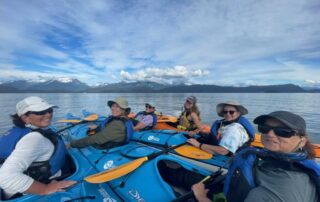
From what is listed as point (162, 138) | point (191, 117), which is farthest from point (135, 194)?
point (191, 117)

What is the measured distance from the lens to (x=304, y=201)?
1596 millimetres

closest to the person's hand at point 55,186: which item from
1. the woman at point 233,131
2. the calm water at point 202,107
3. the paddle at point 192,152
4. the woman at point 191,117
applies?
the paddle at point 192,152

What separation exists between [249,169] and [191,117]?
5717 mm

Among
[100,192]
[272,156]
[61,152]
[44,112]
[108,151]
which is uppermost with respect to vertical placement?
Answer: [44,112]

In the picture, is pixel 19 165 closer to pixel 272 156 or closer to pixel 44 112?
pixel 44 112

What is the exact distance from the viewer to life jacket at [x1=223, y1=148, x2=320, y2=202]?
5.56 ft

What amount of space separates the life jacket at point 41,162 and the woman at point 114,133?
1378 mm

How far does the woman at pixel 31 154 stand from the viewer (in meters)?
2.08

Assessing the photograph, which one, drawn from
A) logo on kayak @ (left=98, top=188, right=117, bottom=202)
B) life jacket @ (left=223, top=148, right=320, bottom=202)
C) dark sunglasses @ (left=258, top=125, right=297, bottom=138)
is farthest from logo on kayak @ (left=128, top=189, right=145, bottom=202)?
dark sunglasses @ (left=258, top=125, right=297, bottom=138)

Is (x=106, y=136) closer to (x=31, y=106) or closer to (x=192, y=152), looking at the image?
(x=192, y=152)

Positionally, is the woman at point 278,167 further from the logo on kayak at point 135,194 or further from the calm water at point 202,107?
the calm water at point 202,107

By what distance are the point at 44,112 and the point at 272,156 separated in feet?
8.60

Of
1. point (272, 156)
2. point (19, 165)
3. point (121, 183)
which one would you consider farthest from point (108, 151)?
point (272, 156)

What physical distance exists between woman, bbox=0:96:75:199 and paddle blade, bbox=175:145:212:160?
237 centimetres
